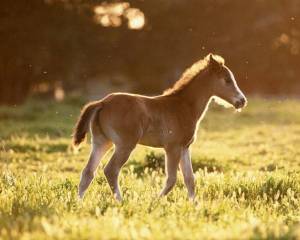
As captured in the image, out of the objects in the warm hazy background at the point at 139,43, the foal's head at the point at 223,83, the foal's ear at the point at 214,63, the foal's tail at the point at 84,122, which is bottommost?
the foal's tail at the point at 84,122

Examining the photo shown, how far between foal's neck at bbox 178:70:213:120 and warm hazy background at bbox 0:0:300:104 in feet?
75.0

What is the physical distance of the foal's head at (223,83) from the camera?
1035 cm

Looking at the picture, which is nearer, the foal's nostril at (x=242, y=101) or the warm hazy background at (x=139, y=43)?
the foal's nostril at (x=242, y=101)

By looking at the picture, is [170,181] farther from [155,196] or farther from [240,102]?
[240,102]

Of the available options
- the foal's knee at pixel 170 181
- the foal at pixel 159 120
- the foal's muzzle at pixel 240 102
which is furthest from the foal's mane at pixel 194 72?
the foal's knee at pixel 170 181

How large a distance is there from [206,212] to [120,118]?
1889 millimetres

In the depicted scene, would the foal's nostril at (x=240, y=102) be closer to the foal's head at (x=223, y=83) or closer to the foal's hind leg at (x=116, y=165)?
the foal's head at (x=223, y=83)

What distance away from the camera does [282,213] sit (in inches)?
337

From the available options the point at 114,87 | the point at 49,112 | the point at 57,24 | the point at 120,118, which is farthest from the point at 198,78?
the point at 114,87

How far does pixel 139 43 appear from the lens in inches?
1602

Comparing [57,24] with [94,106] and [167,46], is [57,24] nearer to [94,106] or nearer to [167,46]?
[167,46]

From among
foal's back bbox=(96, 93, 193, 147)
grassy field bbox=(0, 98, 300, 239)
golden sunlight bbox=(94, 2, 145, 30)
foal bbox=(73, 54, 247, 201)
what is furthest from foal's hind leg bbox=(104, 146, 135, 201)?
golden sunlight bbox=(94, 2, 145, 30)

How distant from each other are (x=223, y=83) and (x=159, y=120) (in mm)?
1342

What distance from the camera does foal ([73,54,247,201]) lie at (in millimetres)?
9148
